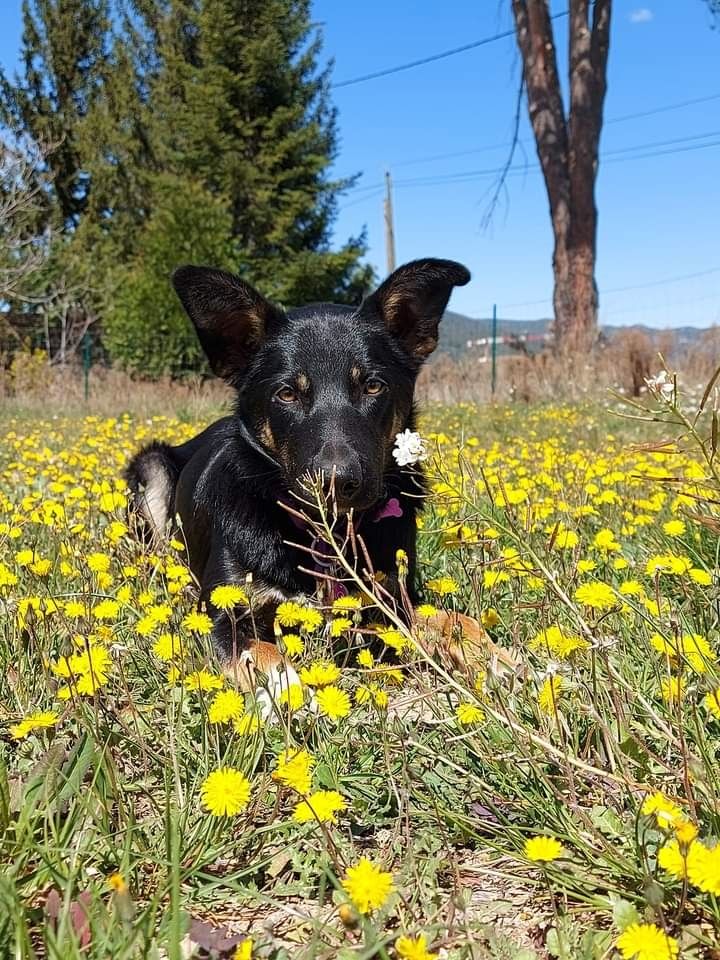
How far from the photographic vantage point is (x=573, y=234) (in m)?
16.2

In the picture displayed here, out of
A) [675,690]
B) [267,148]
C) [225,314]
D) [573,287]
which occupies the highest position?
[267,148]

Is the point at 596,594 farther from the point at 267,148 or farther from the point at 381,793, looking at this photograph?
the point at 267,148

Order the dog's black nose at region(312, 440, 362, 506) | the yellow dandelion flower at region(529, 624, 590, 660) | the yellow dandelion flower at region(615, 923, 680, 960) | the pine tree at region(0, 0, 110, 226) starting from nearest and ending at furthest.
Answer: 1. the yellow dandelion flower at region(615, 923, 680, 960)
2. the yellow dandelion flower at region(529, 624, 590, 660)
3. the dog's black nose at region(312, 440, 362, 506)
4. the pine tree at region(0, 0, 110, 226)

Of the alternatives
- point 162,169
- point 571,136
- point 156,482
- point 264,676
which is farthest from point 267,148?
point 264,676

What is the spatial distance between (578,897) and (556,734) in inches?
12.0

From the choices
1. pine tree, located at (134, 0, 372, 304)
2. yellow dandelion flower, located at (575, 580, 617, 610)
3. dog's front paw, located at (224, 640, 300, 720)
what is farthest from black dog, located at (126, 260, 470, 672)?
Answer: pine tree, located at (134, 0, 372, 304)

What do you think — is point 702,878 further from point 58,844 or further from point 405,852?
point 58,844

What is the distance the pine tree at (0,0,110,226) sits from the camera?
105ft

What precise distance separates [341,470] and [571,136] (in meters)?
15.7

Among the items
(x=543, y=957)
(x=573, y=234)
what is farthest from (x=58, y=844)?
(x=573, y=234)

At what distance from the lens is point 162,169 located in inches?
1186

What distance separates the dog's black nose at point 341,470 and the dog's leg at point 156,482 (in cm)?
208

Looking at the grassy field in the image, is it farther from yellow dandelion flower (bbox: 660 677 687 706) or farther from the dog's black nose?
the dog's black nose

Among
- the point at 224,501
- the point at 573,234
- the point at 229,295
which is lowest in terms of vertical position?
the point at 224,501
